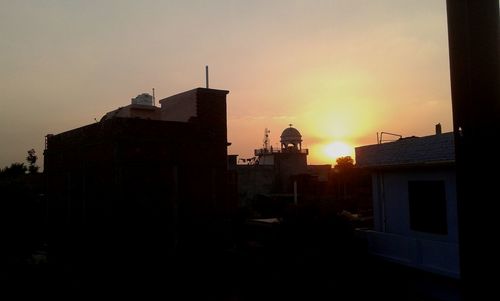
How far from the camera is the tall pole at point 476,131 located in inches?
67.8

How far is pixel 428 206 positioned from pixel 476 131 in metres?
13.6

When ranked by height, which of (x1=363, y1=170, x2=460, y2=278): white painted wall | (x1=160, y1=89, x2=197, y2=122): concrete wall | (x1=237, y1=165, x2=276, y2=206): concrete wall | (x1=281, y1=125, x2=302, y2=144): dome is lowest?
(x1=363, y1=170, x2=460, y2=278): white painted wall

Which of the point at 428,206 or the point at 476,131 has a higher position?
the point at 476,131

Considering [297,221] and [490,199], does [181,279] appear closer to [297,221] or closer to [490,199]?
[297,221]

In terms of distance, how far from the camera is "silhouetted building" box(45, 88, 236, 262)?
16906 millimetres

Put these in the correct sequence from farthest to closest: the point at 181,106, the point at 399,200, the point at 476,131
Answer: the point at 181,106, the point at 399,200, the point at 476,131

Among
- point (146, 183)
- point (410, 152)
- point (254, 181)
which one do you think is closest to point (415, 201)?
point (410, 152)

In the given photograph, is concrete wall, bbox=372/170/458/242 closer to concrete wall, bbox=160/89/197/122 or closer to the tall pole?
concrete wall, bbox=160/89/197/122

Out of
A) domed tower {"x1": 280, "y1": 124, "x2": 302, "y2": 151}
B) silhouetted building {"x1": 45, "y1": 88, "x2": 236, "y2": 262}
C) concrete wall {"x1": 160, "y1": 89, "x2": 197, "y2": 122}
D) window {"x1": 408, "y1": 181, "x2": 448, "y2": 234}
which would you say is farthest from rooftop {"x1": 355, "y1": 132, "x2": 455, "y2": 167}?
domed tower {"x1": 280, "y1": 124, "x2": 302, "y2": 151}

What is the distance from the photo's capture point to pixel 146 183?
1722cm

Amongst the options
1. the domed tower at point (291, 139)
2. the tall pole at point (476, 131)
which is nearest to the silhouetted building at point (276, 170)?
the domed tower at point (291, 139)

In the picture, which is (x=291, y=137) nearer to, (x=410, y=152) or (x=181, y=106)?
(x=181, y=106)

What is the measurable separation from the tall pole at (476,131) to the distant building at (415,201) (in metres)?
11.3

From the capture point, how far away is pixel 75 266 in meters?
18.2
